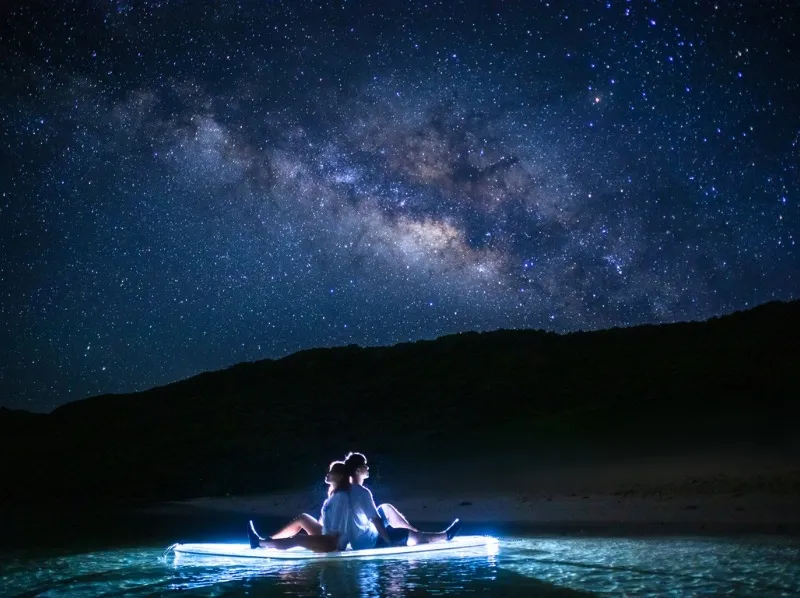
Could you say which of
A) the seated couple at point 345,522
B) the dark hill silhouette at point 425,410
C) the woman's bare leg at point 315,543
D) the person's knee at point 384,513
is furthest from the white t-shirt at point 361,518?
the dark hill silhouette at point 425,410

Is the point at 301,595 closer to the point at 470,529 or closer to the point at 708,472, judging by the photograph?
the point at 470,529

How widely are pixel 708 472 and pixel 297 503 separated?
1270 cm

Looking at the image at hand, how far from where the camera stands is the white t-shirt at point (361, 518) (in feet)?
37.3

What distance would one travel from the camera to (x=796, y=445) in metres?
25.5

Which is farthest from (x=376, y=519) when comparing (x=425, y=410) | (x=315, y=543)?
(x=425, y=410)

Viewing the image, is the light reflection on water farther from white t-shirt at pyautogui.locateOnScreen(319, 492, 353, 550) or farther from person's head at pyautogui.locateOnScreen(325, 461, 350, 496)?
person's head at pyautogui.locateOnScreen(325, 461, 350, 496)

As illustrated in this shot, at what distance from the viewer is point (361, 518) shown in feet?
37.5

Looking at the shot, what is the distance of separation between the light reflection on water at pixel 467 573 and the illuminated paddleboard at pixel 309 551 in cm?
15

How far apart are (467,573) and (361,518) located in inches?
84.5

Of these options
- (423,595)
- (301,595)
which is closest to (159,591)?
(301,595)

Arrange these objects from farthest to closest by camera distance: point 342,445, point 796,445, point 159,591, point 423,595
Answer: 1. point 342,445
2. point 796,445
3. point 159,591
4. point 423,595

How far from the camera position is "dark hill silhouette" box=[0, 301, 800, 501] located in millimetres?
34062

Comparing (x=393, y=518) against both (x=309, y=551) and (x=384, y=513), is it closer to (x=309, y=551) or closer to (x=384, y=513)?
(x=384, y=513)

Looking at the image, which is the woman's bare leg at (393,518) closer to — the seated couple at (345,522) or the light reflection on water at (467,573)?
the seated couple at (345,522)
